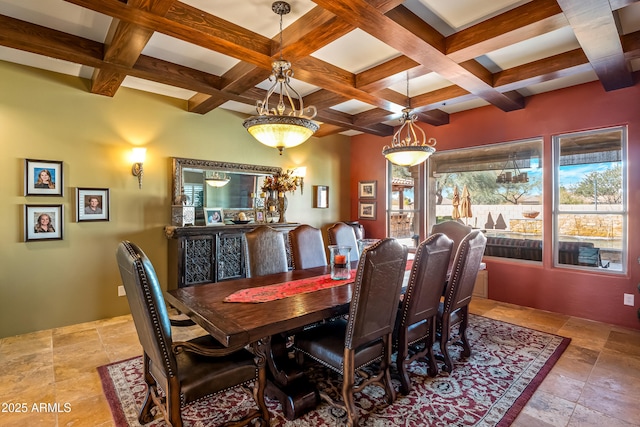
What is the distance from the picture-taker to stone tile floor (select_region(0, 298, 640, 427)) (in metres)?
2.03

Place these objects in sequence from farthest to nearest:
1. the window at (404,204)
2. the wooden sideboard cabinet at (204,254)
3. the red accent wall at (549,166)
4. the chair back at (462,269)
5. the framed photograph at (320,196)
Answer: the framed photograph at (320,196) < the window at (404,204) < the wooden sideboard cabinet at (204,254) < the red accent wall at (549,166) < the chair back at (462,269)

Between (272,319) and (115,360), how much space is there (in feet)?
6.32

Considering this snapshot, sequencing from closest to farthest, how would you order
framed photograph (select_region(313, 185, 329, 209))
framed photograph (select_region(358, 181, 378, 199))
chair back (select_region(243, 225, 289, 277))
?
chair back (select_region(243, 225, 289, 277))
framed photograph (select_region(313, 185, 329, 209))
framed photograph (select_region(358, 181, 378, 199))

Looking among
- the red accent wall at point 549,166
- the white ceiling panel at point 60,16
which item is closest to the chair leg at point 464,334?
the red accent wall at point 549,166

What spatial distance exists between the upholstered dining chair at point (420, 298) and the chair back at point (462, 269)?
0.44ft

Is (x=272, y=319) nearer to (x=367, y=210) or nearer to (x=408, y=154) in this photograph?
(x=408, y=154)

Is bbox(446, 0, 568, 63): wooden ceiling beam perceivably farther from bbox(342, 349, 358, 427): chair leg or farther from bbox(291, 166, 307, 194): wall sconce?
bbox(291, 166, 307, 194): wall sconce

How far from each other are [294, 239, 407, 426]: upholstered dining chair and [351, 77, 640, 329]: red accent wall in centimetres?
307

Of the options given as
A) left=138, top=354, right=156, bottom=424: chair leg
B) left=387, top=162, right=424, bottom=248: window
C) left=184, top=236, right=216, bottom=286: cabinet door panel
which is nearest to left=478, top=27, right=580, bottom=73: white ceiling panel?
left=387, top=162, right=424, bottom=248: window

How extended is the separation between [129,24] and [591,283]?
17.0ft

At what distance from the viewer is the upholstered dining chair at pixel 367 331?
182cm

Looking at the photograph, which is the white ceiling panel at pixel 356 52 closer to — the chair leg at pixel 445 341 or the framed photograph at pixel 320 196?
the chair leg at pixel 445 341

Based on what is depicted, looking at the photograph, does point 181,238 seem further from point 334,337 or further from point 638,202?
point 638,202

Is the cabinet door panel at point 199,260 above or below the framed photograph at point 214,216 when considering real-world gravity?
below
